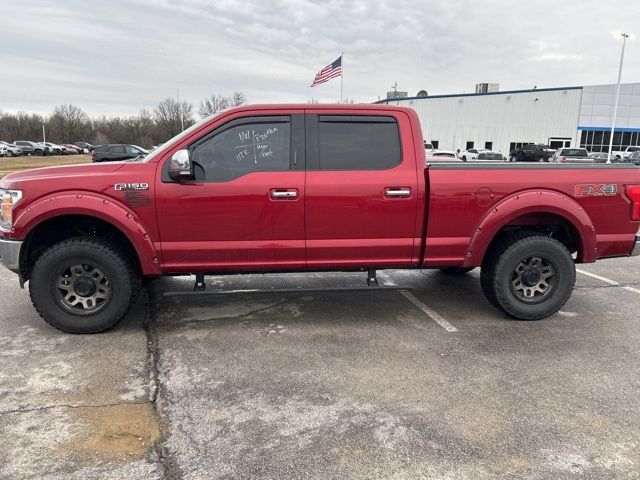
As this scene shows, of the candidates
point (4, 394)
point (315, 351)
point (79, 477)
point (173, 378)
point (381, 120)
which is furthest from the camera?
point (381, 120)

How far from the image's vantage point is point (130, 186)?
4250 millimetres

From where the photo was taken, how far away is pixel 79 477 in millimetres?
2588

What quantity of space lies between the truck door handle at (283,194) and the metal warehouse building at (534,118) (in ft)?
169

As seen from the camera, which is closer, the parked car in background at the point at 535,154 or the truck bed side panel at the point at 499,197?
the truck bed side panel at the point at 499,197

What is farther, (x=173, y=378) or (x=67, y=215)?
(x=67, y=215)

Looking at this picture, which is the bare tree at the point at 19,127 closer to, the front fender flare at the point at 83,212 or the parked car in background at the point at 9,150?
the parked car in background at the point at 9,150

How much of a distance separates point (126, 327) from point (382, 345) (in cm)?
237

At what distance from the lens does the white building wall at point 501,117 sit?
49.2 metres

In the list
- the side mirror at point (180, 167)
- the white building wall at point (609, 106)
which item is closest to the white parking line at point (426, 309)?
the side mirror at point (180, 167)

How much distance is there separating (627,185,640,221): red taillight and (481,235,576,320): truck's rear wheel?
0.73m

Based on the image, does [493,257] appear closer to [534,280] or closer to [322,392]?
[534,280]

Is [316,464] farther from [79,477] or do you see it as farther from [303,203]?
[303,203]

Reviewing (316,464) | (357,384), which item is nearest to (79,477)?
(316,464)

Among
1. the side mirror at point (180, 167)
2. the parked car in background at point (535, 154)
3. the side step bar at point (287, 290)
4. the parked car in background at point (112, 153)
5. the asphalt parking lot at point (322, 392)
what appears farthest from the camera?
the parked car in background at point (535, 154)
